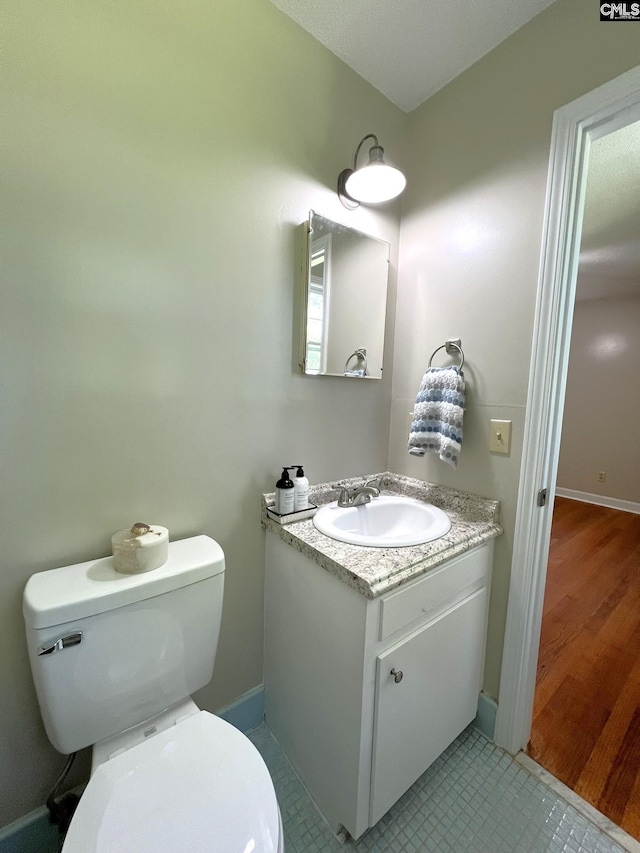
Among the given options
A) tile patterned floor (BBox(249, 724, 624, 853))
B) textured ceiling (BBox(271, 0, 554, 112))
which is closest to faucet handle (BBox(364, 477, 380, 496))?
tile patterned floor (BBox(249, 724, 624, 853))

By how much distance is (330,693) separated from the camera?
95 centimetres

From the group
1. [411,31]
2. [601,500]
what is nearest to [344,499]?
[411,31]

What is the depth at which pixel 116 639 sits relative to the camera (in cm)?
80

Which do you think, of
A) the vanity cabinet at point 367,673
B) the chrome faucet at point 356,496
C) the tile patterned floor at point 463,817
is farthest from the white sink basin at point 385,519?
the tile patterned floor at point 463,817

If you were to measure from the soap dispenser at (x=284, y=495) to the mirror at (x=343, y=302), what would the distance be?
408 millimetres

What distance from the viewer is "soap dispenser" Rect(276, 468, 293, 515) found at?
45.0 inches

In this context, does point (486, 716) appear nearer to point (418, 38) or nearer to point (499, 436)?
point (499, 436)

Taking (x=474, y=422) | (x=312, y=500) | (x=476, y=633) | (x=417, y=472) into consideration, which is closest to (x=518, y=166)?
(x=474, y=422)

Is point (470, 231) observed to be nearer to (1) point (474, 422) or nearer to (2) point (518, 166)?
(2) point (518, 166)

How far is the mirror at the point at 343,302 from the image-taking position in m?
1.22

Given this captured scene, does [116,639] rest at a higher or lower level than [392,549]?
lower

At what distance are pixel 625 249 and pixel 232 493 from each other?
3379mm

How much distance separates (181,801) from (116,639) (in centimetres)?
34

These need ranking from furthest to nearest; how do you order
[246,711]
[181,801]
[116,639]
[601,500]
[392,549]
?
[601,500] → [246,711] → [392,549] → [116,639] → [181,801]
